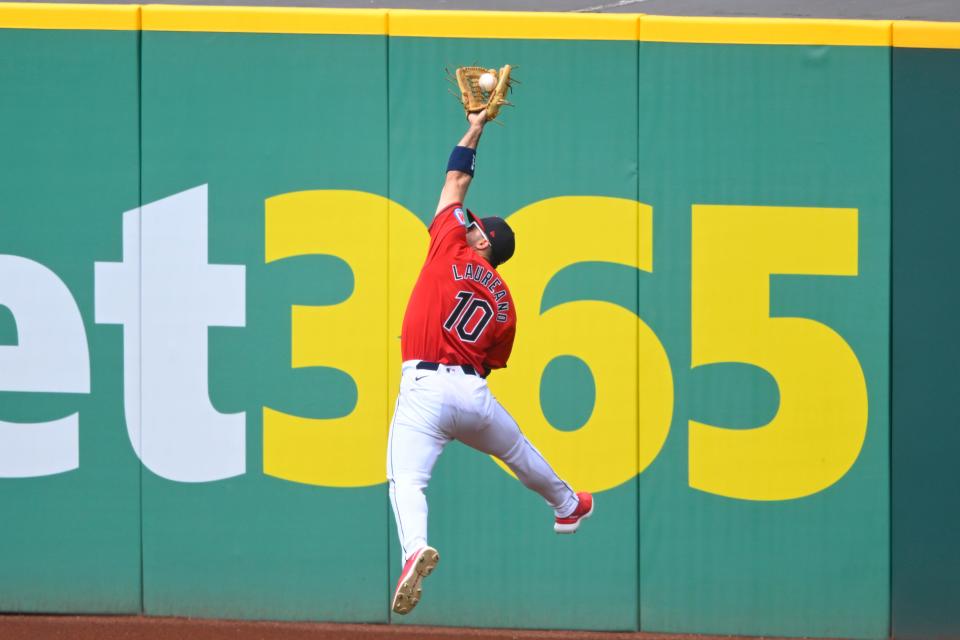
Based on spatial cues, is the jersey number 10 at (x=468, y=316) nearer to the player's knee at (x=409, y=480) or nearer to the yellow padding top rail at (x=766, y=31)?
the player's knee at (x=409, y=480)

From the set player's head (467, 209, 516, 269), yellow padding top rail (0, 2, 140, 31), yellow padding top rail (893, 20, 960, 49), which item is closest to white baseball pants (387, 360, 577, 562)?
player's head (467, 209, 516, 269)

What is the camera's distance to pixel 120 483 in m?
6.30

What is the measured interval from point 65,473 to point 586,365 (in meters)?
2.79

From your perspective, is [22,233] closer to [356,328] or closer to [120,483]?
[120,483]

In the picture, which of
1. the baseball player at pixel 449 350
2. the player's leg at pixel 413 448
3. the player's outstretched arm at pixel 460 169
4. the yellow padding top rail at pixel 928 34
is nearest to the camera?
the player's leg at pixel 413 448

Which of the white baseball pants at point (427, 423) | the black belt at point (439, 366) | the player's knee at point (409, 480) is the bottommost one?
the player's knee at point (409, 480)

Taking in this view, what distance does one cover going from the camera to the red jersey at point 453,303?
187 inches

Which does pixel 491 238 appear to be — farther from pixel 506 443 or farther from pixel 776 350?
pixel 776 350

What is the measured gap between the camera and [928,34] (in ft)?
20.3

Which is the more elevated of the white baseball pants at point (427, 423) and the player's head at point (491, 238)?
the player's head at point (491, 238)

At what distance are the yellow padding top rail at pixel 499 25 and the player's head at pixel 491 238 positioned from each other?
1.63m

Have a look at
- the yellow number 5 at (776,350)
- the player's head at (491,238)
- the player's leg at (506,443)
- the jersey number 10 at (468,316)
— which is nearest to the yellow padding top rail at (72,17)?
the player's head at (491,238)

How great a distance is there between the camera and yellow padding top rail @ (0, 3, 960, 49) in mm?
6188

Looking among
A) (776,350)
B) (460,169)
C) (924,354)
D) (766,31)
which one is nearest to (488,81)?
(460,169)
